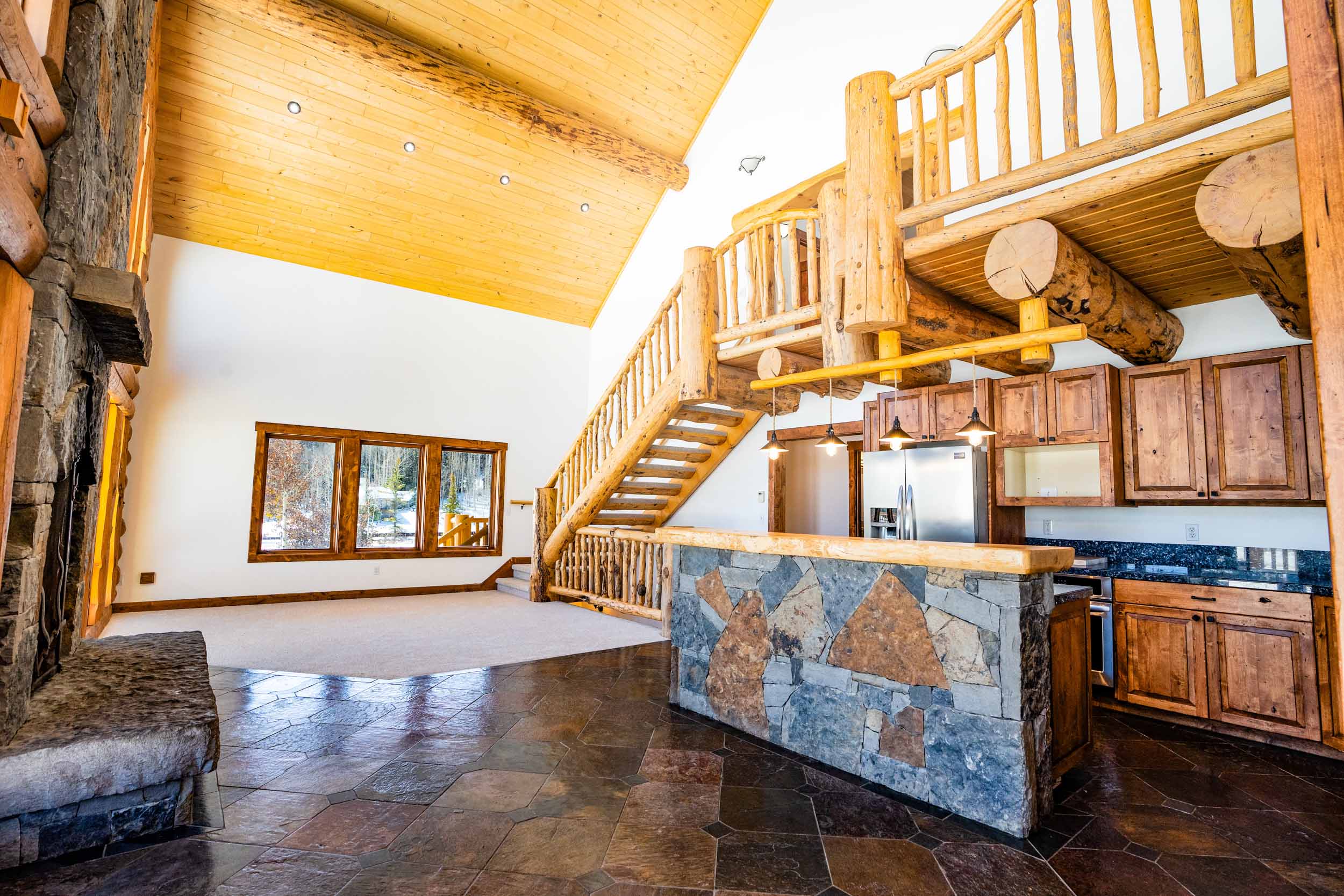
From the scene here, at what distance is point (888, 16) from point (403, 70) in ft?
16.1

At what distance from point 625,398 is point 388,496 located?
12.5 feet

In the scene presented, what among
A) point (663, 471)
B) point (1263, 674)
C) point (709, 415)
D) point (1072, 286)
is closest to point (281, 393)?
point (663, 471)

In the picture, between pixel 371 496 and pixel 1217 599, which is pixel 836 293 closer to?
pixel 1217 599

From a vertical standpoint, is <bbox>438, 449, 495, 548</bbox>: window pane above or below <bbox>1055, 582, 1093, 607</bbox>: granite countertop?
above

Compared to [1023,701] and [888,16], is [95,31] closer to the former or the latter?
[1023,701]

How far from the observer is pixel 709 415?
6.79 m

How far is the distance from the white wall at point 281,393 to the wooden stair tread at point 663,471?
2.71 meters

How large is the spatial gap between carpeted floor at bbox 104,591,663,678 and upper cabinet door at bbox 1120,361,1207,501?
158 inches

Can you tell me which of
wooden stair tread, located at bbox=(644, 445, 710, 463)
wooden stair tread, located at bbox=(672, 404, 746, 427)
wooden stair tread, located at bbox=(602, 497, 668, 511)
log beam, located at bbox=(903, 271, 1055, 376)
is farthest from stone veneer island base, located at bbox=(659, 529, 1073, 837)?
wooden stair tread, located at bbox=(602, 497, 668, 511)

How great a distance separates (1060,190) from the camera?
118 inches

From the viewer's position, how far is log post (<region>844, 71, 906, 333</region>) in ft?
11.7

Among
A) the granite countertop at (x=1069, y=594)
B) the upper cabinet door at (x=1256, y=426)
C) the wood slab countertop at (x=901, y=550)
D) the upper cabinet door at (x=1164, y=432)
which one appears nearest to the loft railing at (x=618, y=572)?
the wood slab countertop at (x=901, y=550)

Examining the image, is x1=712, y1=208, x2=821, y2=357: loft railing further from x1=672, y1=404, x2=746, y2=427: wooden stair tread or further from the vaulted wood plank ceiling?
the vaulted wood plank ceiling

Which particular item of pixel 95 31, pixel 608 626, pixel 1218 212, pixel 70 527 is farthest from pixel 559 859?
pixel 608 626
